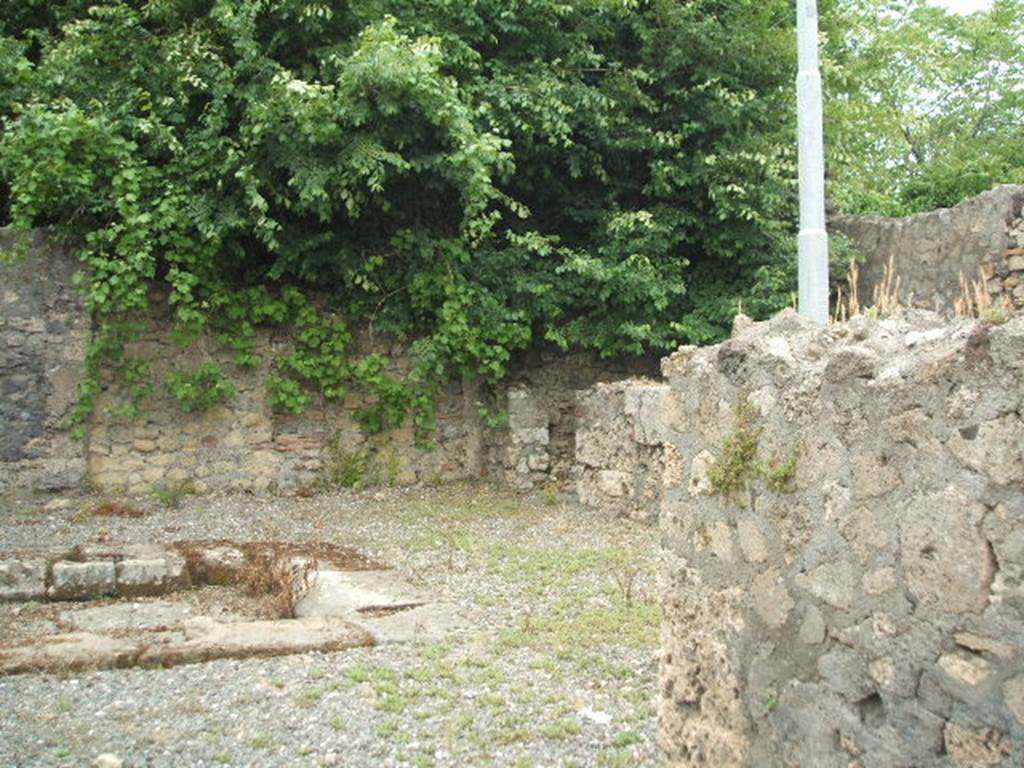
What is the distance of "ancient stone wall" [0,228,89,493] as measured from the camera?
29.5ft

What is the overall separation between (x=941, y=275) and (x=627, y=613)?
5607 millimetres

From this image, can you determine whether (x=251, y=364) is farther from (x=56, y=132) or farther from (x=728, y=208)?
(x=728, y=208)

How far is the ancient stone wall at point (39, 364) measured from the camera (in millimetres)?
9000

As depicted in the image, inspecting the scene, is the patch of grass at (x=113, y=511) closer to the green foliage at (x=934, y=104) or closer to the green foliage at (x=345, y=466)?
the green foliage at (x=345, y=466)

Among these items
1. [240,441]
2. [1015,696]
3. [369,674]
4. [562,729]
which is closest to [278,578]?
[369,674]

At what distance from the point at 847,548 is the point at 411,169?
7.51m

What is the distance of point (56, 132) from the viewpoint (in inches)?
329

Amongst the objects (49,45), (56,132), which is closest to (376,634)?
(56,132)

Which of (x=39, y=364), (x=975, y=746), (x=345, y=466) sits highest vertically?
(x=39, y=364)

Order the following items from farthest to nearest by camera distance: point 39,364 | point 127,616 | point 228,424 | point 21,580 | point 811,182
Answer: point 228,424 → point 39,364 → point 811,182 → point 21,580 → point 127,616

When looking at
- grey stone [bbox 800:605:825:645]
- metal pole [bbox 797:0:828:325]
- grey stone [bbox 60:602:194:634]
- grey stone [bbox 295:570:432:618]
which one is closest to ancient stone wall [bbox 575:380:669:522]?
metal pole [bbox 797:0:828:325]

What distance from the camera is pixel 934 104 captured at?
2183 centimetres

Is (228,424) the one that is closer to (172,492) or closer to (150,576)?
(172,492)

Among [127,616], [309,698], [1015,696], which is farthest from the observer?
[127,616]
